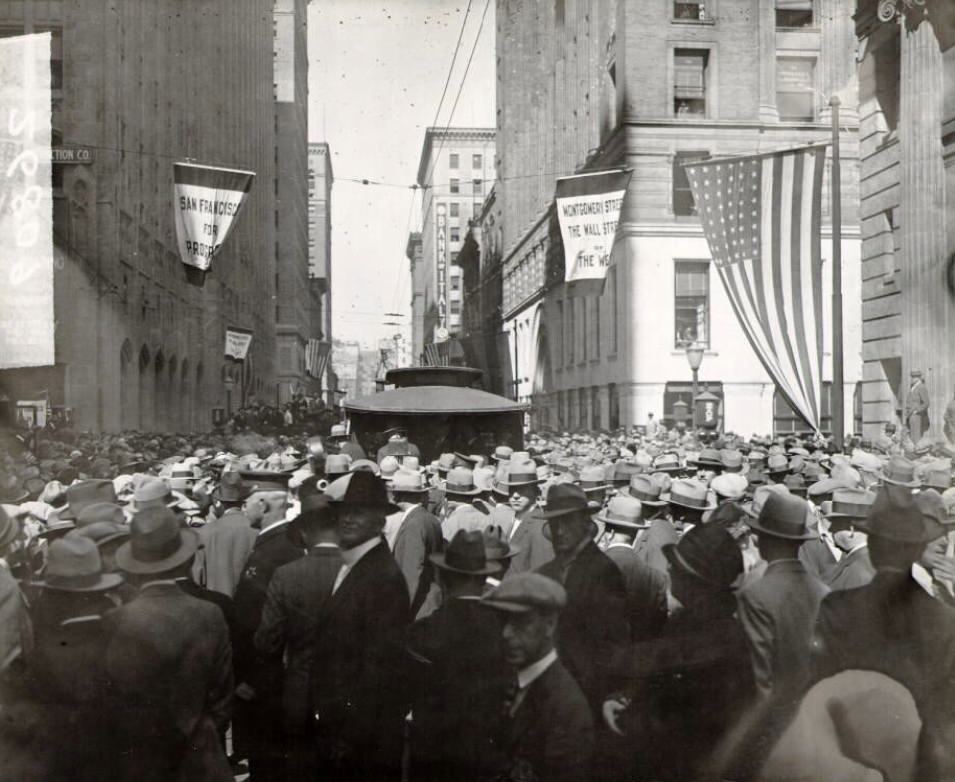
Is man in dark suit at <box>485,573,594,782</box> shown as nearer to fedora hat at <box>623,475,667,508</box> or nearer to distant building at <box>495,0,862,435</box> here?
fedora hat at <box>623,475,667,508</box>

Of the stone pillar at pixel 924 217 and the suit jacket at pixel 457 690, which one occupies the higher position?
the stone pillar at pixel 924 217

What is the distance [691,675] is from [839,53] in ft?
96.8

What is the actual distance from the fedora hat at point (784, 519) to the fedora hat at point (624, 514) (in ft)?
3.93

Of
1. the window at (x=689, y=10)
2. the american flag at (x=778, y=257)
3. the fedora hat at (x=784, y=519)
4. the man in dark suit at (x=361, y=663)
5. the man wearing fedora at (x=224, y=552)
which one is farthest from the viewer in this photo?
the window at (x=689, y=10)

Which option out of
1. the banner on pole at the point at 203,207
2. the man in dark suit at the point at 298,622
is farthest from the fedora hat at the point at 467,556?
the banner on pole at the point at 203,207

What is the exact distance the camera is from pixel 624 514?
5711 millimetres

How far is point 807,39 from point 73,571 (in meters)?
34.3

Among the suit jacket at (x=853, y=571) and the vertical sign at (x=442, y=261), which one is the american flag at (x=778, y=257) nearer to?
the suit jacket at (x=853, y=571)

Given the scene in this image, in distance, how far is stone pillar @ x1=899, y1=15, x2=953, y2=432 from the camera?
14109 millimetres

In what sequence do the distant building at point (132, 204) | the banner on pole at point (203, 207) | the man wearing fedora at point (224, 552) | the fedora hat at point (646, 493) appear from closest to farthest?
the man wearing fedora at point (224, 552), the fedora hat at point (646, 493), the banner on pole at point (203, 207), the distant building at point (132, 204)

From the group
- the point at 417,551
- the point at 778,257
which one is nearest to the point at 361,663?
the point at 417,551

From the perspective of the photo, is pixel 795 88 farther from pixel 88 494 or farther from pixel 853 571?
pixel 88 494

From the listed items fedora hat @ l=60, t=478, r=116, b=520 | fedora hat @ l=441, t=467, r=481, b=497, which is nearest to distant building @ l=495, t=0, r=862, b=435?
fedora hat @ l=441, t=467, r=481, b=497

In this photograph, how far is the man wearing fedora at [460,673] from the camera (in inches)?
169
